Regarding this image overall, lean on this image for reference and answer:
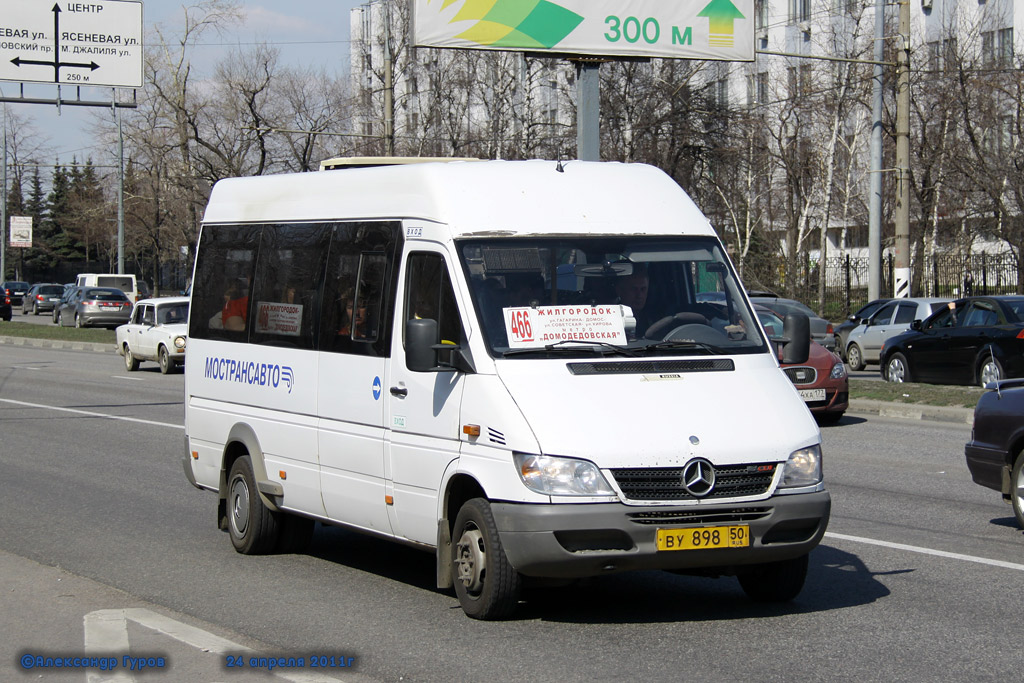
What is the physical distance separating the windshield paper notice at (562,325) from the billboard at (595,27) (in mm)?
20001

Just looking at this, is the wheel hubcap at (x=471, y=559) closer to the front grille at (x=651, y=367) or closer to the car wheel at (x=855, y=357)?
the front grille at (x=651, y=367)

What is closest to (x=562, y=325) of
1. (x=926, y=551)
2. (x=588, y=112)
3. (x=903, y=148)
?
(x=926, y=551)

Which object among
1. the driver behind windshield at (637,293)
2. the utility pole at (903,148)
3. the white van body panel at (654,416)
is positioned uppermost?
the utility pole at (903,148)

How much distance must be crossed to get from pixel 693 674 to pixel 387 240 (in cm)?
330

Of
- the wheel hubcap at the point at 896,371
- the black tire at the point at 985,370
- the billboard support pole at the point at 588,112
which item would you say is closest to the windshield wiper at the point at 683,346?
the black tire at the point at 985,370

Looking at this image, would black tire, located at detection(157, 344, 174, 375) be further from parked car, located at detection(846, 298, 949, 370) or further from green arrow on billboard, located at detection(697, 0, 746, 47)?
parked car, located at detection(846, 298, 949, 370)

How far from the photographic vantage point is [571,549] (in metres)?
6.34

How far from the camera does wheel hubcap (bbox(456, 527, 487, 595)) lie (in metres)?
6.71

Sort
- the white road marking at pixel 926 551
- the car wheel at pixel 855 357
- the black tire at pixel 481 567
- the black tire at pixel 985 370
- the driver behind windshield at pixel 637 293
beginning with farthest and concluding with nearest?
the car wheel at pixel 855 357
the black tire at pixel 985 370
the white road marking at pixel 926 551
the driver behind windshield at pixel 637 293
the black tire at pixel 481 567

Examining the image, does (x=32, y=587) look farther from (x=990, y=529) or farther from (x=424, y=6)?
(x=424, y=6)

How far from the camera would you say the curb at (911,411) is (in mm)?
17750

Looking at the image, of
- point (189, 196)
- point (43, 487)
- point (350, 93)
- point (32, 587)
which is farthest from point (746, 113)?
point (32, 587)

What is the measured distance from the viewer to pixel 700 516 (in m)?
6.41

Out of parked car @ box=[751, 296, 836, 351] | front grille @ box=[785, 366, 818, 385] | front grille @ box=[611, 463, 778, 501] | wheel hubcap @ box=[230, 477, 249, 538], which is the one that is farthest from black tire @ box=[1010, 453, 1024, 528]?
parked car @ box=[751, 296, 836, 351]
